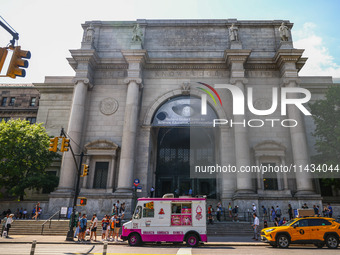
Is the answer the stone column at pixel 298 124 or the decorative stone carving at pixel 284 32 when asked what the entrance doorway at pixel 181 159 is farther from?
the decorative stone carving at pixel 284 32

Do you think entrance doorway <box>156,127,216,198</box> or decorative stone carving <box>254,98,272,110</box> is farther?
entrance doorway <box>156,127,216,198</box>

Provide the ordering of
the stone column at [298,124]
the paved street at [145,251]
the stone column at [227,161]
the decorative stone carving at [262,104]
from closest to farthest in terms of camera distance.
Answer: the paved street at [145,251] → the stone column at [298,124] → the stone column at [227,161] → the decorative stone carving at [262,104]

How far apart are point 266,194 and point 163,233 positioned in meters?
14.4

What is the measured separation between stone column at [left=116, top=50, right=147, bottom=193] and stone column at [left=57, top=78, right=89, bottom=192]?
15.5ft

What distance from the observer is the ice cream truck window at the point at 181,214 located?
14836 mm

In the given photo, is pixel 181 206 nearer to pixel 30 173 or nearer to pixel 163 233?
pixel 163 233

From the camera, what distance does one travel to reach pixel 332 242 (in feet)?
46.1

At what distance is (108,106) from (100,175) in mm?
7708

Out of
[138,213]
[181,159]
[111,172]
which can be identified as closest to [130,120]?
[111,172]

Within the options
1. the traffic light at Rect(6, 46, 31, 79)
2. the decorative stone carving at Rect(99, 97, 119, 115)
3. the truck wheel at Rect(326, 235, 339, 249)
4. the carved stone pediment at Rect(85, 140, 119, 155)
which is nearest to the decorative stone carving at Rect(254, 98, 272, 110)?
the decorative stone carving at Rect(99, 97, 119, 115)

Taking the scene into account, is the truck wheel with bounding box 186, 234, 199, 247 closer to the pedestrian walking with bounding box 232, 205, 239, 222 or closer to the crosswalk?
the crosswalk

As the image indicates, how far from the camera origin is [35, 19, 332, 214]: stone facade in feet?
84.3

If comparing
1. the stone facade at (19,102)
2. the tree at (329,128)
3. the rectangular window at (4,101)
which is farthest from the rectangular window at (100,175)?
the rectangular window at (4,101)

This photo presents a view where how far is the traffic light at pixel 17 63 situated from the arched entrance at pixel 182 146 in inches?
Result: 786
